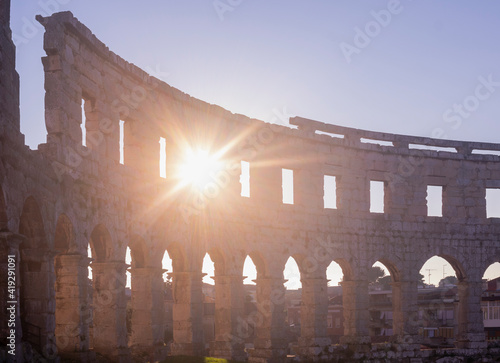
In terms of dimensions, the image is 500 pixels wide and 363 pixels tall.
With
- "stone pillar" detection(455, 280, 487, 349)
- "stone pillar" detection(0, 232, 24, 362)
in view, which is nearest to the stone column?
"stone pillar" detection(455, 280, 487, 349)

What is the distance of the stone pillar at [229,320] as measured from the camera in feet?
78.4

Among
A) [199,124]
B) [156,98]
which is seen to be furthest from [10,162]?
[199,124]

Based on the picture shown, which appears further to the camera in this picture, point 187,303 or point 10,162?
point 187,303

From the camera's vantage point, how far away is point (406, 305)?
94.1ft

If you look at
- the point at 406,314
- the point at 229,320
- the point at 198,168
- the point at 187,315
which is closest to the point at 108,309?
the point at 187,315

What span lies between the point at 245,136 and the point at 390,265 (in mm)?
7411

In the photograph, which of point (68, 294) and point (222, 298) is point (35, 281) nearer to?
point (68, 294)

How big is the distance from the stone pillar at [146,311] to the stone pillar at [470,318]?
13030 millimetres

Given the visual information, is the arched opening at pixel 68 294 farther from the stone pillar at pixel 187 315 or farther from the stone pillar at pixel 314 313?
the stone pillar at pixel 314 313

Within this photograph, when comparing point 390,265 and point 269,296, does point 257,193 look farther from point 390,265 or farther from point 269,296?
point 390,265

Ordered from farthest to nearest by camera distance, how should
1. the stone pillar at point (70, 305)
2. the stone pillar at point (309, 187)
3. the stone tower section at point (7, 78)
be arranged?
the stone pillar at point (309, 187) → the stone pillar at point (70, 305) → the stone tower section at point (7, 78)

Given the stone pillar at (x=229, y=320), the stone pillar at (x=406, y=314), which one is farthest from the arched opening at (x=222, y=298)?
the stone pillar at (x=406, y=314)

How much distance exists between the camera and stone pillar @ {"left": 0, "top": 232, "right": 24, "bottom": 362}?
42.8 feet

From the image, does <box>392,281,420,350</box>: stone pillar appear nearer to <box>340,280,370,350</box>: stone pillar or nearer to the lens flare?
<box>340,280,370,350</box>: stone pillar
